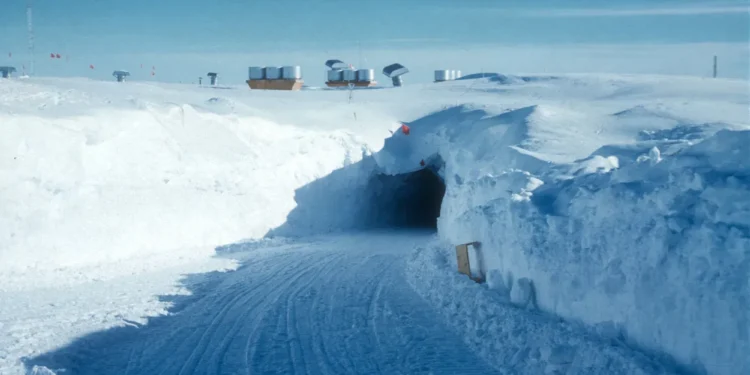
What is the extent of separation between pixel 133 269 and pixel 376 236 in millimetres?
7713

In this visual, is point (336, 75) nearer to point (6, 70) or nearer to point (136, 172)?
point (6, 70)

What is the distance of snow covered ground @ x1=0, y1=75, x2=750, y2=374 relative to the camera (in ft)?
23.1

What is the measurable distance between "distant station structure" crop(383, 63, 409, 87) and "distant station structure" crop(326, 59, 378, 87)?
46.1 inches

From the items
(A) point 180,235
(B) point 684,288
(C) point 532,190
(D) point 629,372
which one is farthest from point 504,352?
(A) point 180,235

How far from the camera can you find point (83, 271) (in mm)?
14008

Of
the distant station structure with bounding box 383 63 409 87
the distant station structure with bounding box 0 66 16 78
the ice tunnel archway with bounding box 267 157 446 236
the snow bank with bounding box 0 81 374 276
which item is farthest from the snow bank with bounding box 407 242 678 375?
the distant station structure with bounding box 383 63 409 87

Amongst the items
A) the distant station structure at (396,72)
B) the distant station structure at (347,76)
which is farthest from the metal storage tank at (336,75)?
the distant station structure at (396,72)

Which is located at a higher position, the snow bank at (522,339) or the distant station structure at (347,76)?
the distant station structure at (347,76)

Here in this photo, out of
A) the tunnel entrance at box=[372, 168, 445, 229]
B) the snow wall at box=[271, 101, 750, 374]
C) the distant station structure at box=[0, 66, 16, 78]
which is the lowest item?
the tunnel entrance at box=[372, 168, 445, 229]

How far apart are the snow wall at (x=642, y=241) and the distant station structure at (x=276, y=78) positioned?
87.1 ft

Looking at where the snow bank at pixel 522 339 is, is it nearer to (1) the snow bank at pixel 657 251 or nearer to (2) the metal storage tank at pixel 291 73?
(1) the snow bank at pixel 657 251

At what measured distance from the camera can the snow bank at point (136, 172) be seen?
14.9m

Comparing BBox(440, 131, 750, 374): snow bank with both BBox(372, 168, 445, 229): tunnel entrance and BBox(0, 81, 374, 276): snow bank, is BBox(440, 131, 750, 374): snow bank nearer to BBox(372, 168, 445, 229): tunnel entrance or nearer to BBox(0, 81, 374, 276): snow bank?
BBox(0, 81, 374, 276): snow bank

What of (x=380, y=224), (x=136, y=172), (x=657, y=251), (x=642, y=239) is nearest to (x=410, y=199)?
(x=380, y=224)
